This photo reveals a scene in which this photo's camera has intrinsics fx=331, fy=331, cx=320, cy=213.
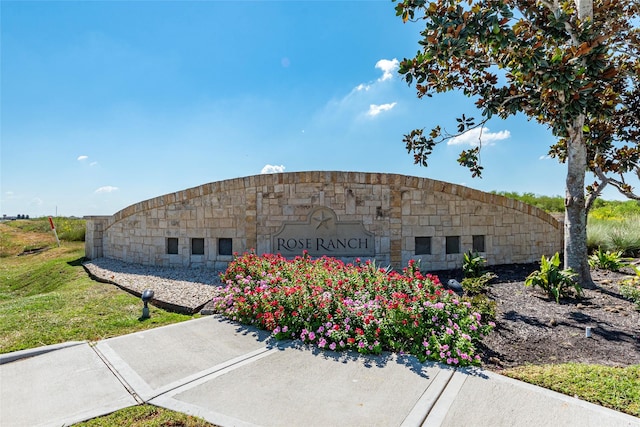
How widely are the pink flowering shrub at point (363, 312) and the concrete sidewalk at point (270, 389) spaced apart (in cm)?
25

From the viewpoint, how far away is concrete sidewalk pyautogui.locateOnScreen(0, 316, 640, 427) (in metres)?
2.91

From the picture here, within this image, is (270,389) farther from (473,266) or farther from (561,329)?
(473,266)

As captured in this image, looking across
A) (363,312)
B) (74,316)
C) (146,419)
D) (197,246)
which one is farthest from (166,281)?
(146,419)

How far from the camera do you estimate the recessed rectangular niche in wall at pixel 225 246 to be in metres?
9.89

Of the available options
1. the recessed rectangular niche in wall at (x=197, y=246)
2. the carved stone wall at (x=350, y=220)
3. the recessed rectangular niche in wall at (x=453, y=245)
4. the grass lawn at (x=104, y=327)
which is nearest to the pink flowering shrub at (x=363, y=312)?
the grass lawn at (x=104, y=327)

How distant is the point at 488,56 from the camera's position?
8.12 m

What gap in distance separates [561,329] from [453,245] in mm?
4851

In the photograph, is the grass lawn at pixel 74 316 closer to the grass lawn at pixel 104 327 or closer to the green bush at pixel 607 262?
the grass lawn at pixel 104 327

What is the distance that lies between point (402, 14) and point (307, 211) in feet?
17.1

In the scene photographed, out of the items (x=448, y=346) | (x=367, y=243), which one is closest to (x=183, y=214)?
(x=367, y=243)

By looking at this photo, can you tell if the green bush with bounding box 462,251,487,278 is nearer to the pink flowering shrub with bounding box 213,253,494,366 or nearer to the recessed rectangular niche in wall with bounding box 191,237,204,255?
the pink flowering shrub with bounding box 213,253,494,366

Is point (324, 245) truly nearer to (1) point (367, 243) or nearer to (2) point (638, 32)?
(1) point (367, 243)

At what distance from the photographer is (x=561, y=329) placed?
505 cm

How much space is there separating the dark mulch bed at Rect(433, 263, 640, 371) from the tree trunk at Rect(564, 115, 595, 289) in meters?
0.52
